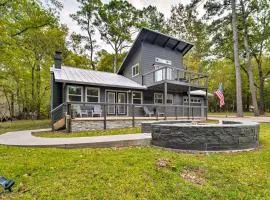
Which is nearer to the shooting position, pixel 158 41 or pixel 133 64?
pixel 158 41

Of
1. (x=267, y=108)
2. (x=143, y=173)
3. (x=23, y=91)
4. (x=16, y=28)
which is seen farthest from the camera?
(x=267, y=108)

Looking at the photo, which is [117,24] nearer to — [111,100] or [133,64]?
[133,64]

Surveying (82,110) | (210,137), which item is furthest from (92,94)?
(210,137)

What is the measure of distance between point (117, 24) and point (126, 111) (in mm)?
15676

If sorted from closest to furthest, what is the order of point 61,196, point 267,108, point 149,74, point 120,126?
point 61,196
point 120,126
point 149,74
point 267,108

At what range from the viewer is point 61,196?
3.28m

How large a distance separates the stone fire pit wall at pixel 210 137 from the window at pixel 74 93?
9.08 metres

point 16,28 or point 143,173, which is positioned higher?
point 16,28

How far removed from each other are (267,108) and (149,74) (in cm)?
4199

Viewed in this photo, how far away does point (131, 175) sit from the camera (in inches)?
159

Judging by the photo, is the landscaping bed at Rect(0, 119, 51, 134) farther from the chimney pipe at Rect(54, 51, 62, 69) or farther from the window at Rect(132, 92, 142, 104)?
the window at Rect(132, 92, 142, 104)

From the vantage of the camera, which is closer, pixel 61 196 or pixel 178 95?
pixel 61 196

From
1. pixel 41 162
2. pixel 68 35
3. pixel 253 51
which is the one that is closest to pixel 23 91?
pixel 68 35

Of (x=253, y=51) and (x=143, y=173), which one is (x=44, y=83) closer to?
(x=143, y=173)
